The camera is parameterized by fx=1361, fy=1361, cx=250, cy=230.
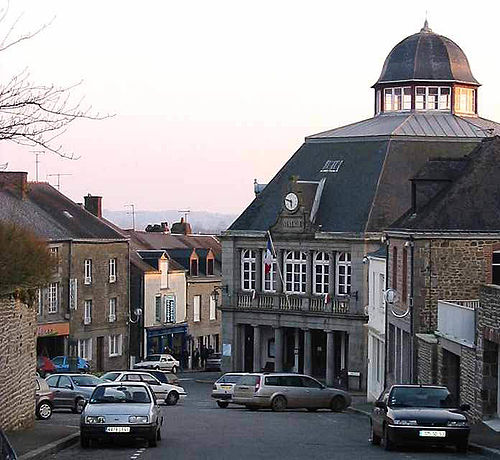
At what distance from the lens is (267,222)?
250ft

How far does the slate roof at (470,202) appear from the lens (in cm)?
4731

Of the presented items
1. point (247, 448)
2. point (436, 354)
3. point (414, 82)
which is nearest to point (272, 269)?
point (414, 82)

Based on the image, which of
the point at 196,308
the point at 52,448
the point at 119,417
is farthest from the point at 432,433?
the point at 196,308

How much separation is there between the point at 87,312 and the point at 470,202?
33.6 metres

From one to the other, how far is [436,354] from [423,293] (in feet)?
21.2

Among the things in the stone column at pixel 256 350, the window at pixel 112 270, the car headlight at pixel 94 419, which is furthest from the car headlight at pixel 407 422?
the window at pixel 112 270

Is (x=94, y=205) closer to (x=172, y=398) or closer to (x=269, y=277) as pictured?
(x=269, y=277)

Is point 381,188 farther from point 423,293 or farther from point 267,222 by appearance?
point 423,293

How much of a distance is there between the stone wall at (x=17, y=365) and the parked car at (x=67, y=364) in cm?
2924

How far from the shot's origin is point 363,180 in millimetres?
73000

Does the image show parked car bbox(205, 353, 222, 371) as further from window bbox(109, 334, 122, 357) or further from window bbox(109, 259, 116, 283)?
window bbox(109, 259, 116, 283)

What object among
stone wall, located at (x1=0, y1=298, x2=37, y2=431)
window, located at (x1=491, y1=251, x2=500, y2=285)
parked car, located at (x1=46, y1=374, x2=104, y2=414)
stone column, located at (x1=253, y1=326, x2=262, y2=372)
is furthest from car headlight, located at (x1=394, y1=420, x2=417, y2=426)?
stone column, located at (x1=253, y1=326, x2=262, y2=372)

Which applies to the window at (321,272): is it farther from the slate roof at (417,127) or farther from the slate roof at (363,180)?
the slate roof at (417,127)

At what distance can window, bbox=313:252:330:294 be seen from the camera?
7269 centimetres
